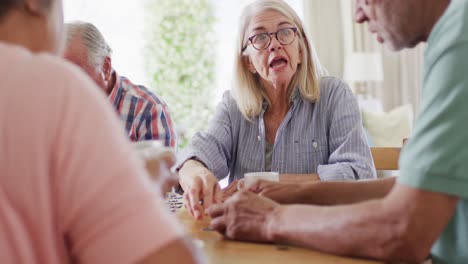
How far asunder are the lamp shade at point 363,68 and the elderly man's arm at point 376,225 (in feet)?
12.9

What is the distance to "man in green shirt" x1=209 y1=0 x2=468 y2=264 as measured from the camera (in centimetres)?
80

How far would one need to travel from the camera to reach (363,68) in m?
4.80

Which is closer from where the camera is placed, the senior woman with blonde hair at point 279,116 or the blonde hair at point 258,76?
the senior woman with blonde hair at point 279,116

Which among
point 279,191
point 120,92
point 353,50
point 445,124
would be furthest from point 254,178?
point 353,50

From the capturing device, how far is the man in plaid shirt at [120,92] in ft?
6.27

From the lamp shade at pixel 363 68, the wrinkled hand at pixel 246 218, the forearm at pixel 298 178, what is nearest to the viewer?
the wrinkled hand at pixel 246 218

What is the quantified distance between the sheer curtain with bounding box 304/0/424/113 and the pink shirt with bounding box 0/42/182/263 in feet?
16.4

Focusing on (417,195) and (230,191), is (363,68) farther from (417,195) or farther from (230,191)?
(417,195)

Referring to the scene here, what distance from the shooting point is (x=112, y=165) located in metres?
0.47

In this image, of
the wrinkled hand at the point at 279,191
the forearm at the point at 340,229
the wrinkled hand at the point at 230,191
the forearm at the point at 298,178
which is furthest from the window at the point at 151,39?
the forearm at the point at 340,229

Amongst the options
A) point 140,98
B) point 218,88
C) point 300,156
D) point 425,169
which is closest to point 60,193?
point 425,169

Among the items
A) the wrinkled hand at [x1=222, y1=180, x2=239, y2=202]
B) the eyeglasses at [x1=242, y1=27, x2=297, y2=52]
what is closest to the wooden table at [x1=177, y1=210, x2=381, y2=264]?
the wrinkled hand at [x1=222, y1=180, x2=239, y2=202]

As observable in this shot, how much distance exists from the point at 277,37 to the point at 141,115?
608mm

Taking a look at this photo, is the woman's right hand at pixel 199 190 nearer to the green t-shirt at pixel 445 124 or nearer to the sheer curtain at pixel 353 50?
the green t-shirt at pixel 445 124
